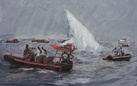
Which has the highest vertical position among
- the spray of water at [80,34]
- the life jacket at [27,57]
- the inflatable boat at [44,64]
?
the spray of water at [80,34]

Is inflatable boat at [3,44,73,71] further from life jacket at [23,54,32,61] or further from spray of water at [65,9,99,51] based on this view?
spray of water at [65,9,99,51]

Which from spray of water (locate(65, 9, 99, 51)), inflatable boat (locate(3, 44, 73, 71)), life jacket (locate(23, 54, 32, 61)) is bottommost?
inflatable boat (locate(3, 44, 73, 71))

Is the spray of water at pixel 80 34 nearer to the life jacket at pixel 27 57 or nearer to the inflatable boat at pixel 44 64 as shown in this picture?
the life jacket at pixel 27 57

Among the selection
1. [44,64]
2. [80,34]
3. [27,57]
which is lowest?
[44,64]

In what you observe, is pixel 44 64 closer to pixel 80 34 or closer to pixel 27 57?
pixel 27 57

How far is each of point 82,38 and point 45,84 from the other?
31.7 metres

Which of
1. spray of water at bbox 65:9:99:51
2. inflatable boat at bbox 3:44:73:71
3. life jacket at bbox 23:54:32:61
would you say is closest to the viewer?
inflatable boat at bbox 3:44:73:71

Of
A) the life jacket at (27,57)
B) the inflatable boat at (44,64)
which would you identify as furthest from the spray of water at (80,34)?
the inflatable boat at (44,64)

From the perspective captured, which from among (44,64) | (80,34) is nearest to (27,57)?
(44,64)

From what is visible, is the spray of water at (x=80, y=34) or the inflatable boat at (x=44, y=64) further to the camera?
the spray of water at (x=80, y=34)

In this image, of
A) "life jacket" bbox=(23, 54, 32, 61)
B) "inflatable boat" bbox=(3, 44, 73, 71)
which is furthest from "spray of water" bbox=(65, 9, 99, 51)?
"inflatable boat" bbox=(3, 44, 73, 71)

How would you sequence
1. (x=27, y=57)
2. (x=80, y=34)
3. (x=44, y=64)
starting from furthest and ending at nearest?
(x=80, y=34), (x=27, y=57), (x=44, y=64)

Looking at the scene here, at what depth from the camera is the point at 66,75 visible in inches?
879

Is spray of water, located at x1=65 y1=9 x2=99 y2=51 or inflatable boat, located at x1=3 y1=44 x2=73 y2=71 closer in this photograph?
inflatable boat, located at x1=3 y1=44 x2=73 y2=71
